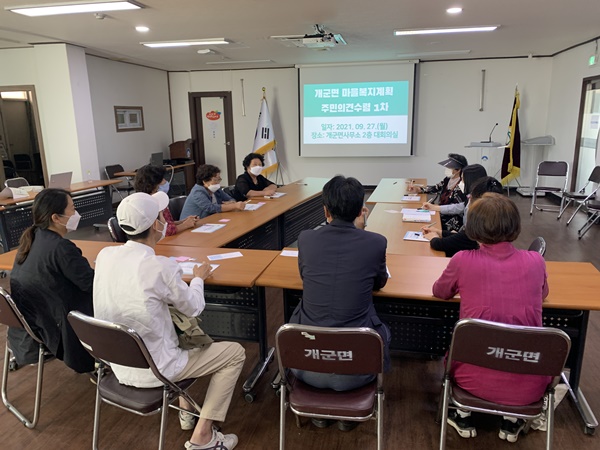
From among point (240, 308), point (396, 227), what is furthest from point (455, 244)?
point (240, 308)

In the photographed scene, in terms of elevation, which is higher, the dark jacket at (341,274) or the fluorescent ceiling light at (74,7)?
the fluorescent ceiling light at (74,7)

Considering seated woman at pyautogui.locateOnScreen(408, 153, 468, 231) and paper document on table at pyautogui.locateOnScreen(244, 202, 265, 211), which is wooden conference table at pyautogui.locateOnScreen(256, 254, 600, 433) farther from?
paper document on table at pyautogui.locateOnScreen(244, 202, 265, 211)

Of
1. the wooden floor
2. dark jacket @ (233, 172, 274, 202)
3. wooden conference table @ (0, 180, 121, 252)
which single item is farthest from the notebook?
the wooden floor

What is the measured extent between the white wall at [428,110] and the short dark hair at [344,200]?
24.2 ft

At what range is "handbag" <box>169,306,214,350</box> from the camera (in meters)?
1.82

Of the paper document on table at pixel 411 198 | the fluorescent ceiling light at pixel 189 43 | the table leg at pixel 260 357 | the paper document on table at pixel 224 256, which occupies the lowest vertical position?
the table leg at pixel 260 357

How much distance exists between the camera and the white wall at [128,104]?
7.39 metres

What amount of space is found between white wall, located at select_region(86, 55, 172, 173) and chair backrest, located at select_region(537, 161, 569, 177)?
24.0ft

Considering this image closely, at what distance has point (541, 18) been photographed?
500 cm

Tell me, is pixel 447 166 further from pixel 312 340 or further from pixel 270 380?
pixel 312 340

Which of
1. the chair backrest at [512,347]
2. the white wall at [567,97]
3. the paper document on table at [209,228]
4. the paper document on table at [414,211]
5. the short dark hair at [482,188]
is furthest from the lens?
the white wall at [567,97]

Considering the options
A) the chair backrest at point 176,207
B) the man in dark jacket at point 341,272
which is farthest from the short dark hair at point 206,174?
the man in dark jacket at point 341,272

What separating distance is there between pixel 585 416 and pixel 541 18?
15.2 ft

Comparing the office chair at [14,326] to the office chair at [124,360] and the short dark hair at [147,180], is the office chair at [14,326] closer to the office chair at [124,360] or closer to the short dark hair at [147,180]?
the office chair at [124,360]
